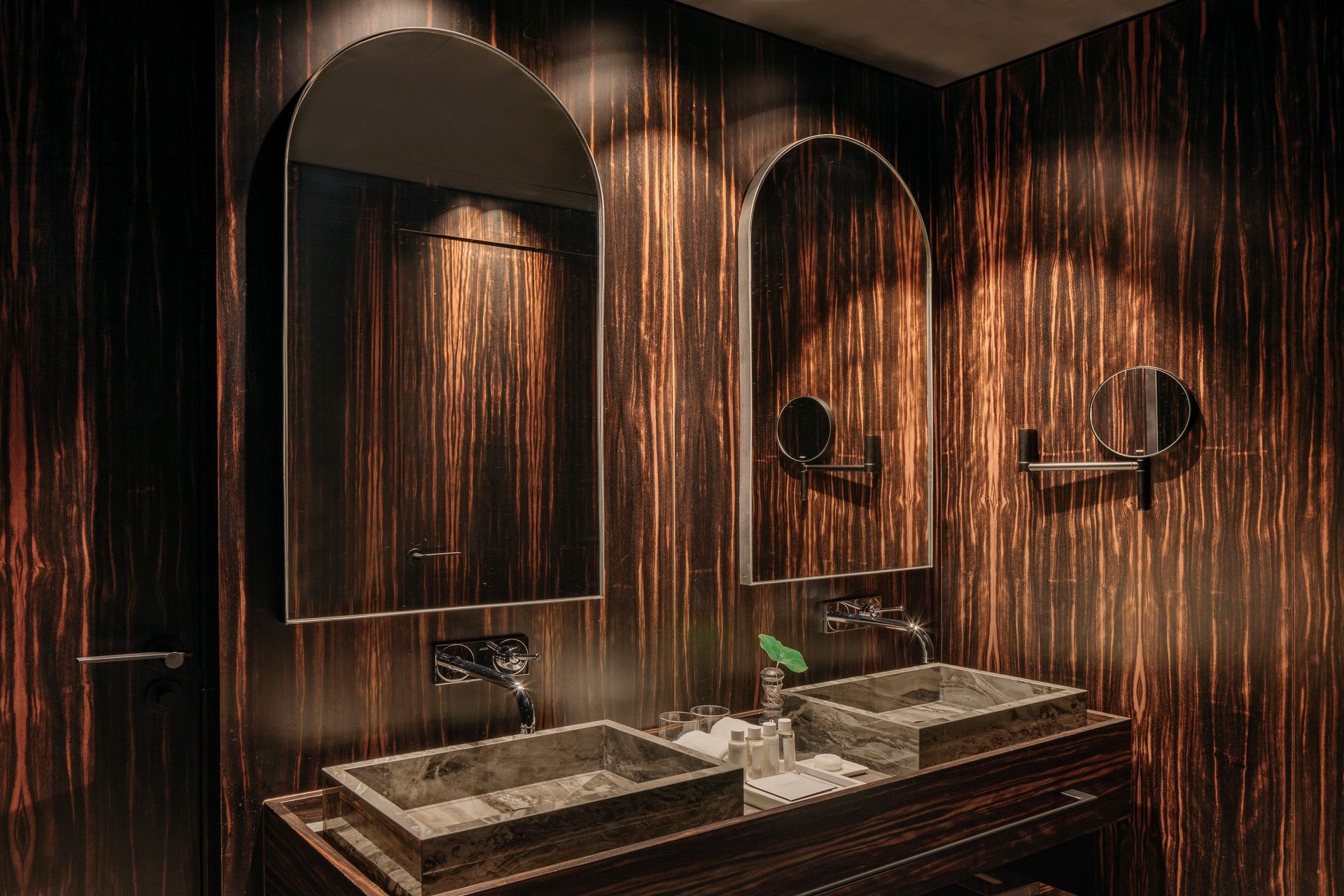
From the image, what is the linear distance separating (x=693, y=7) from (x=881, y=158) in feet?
2.01

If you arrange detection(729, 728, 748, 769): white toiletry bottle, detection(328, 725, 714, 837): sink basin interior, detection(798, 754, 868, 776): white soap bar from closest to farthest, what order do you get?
1. detection(328, 725, 714, 837): sink basin interior
2. detection(729, 728, 748, 769): white toiletry bottle
3. detection(798, 754, 868, 776): white soap bar

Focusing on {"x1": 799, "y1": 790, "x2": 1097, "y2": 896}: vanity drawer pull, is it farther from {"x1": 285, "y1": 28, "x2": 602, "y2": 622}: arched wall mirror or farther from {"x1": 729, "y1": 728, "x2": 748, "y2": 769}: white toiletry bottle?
{"x1": 285, "y1": 28, "x2": 602, "y2": 622}: arched wall mirror

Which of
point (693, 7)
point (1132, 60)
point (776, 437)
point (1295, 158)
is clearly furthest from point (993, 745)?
point (693, 7)

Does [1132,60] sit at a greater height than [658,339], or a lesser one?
greater

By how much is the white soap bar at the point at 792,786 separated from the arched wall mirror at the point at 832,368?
485 mm

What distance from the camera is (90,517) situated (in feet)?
5.69

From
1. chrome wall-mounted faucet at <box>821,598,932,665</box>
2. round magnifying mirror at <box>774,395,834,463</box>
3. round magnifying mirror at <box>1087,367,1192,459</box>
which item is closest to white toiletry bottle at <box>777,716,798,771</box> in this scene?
chrome wall-mounted faucet at <box>821,598,932,665</box>

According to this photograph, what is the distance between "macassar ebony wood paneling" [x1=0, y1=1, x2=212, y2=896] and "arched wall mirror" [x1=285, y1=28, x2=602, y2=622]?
21cm

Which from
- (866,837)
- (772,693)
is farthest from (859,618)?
(866,837)

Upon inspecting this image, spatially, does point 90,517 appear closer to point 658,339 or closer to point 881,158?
point 658,339

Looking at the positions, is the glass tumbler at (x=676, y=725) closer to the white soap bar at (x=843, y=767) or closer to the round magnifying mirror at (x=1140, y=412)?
the white soap bar at (x=843, y=767)

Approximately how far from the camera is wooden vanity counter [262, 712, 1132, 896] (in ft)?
4.86

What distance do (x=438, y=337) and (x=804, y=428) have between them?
916 mm

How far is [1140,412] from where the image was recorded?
2.27 metres
